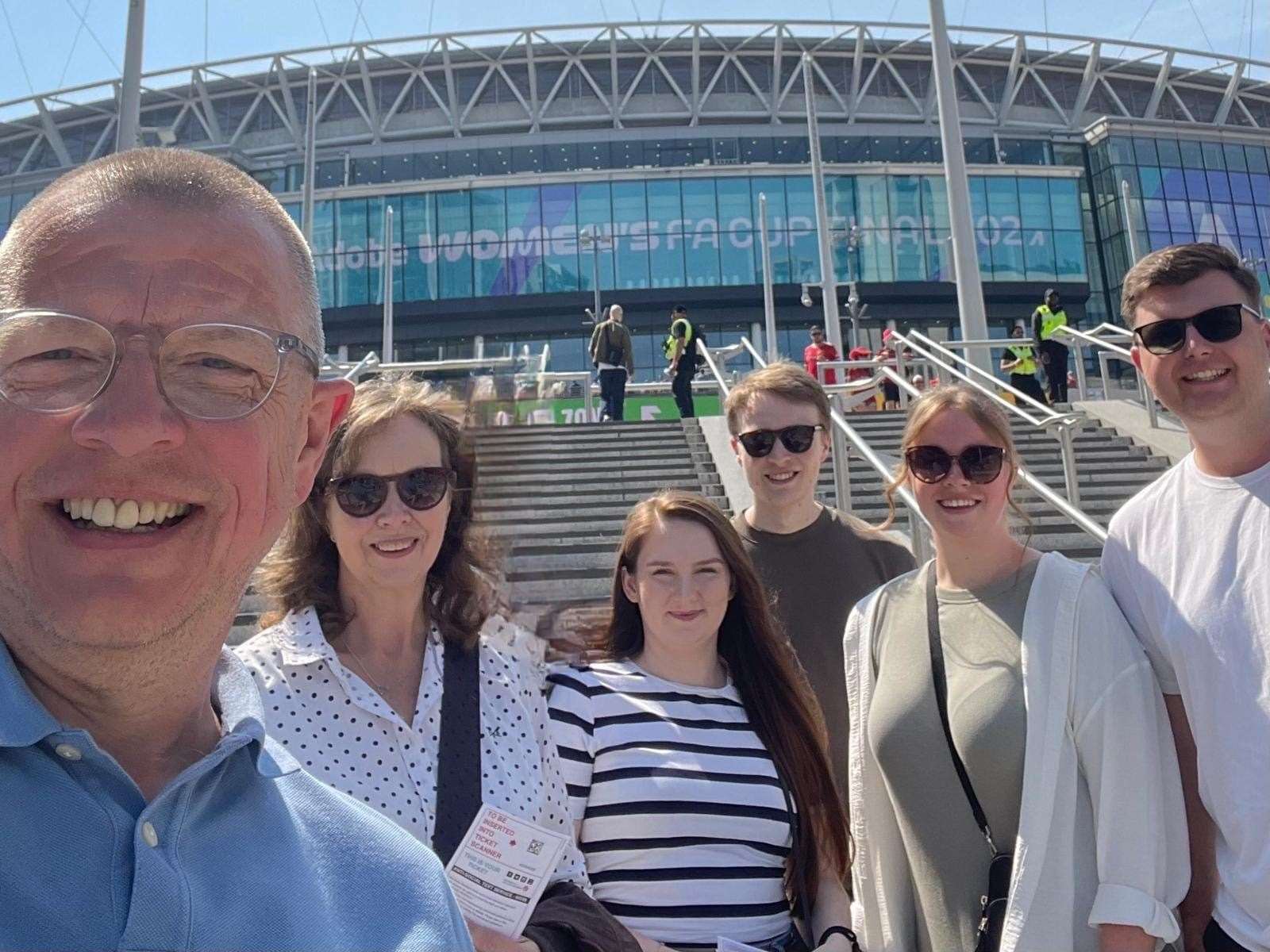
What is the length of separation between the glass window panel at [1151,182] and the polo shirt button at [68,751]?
4843cm

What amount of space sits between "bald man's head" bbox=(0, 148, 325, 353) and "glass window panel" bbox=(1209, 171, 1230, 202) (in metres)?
51.3

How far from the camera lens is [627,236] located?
1599 inches

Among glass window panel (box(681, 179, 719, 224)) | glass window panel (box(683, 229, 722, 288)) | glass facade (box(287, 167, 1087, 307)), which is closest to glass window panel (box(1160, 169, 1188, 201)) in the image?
glass facade (box(287, 167, 1087, 307))

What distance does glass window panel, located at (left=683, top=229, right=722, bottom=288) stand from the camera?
40625mm

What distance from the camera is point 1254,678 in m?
2.11

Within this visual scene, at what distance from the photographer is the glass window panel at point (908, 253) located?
41.1m

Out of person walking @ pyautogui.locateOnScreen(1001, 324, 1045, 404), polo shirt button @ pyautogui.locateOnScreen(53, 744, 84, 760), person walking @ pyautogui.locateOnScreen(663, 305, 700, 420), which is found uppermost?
person walking @ pyautogui.locateOnScreen(663, 305, 700, 420)

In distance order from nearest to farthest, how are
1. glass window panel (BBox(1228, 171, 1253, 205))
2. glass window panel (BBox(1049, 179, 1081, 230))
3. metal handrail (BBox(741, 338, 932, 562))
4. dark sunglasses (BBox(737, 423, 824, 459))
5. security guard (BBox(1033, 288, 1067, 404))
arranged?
dark sunglasses (BBox(737, 423, 824, 459)) < metal handrail (BBox(741, 338, 932, 562)) < security guard (BBox(1033, 288, 1067, 404)) < glass window panel (BBox(1049, 179, 1081, 230)) < glass window panel (BBox(1228, 171, 1253, 205))

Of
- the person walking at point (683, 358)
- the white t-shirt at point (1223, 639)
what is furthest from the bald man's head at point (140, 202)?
the person walking at point (683, 358)

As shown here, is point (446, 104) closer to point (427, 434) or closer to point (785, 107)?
point (785, 107)

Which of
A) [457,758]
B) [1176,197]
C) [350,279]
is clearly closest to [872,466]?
[457,758]

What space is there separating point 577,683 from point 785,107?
4808cm

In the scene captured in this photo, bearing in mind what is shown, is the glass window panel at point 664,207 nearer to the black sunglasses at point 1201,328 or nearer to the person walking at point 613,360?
the person walking at point 613,360

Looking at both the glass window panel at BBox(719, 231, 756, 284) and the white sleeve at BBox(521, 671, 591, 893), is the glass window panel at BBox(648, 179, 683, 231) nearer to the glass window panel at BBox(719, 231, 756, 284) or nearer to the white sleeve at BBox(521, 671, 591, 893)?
the glass window panel at BBox(719, 231, 756, 284)
